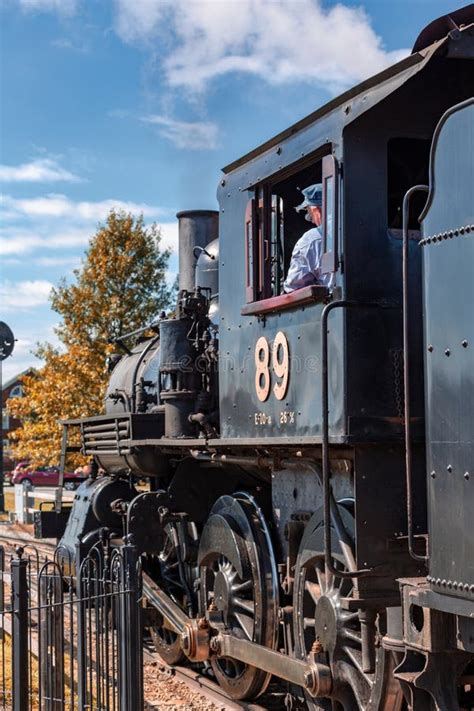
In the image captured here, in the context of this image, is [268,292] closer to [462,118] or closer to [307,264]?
[307,264]

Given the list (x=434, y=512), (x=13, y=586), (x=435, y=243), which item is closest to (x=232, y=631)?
(x=13, y=586)

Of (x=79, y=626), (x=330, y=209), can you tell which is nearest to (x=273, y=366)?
(x=330, y=209)

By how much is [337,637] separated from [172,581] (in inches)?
143

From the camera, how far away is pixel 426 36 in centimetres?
504

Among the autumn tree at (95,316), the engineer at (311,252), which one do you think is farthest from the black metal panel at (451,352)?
the autumn tree at (95,316)

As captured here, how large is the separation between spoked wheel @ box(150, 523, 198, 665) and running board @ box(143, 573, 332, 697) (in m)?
0.24

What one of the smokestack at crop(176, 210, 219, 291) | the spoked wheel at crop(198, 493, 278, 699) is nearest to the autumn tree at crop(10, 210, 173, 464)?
the smokestack at crop(176, 210, 219, 291)

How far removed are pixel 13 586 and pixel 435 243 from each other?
303cm

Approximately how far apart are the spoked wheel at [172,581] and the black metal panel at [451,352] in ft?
14.5

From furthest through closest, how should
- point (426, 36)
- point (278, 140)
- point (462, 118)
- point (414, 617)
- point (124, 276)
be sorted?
point (124, 276) < point (278, 140) < point (426, 36) < point (414, 617) < point (462, 118)

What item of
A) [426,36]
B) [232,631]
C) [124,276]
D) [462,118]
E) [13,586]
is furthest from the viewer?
[124,276]

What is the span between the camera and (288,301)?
5738 millimetres

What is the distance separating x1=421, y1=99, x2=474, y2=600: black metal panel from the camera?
158 inches

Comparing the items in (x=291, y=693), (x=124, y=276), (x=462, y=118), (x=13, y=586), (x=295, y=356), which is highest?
(x=124, y=276)
